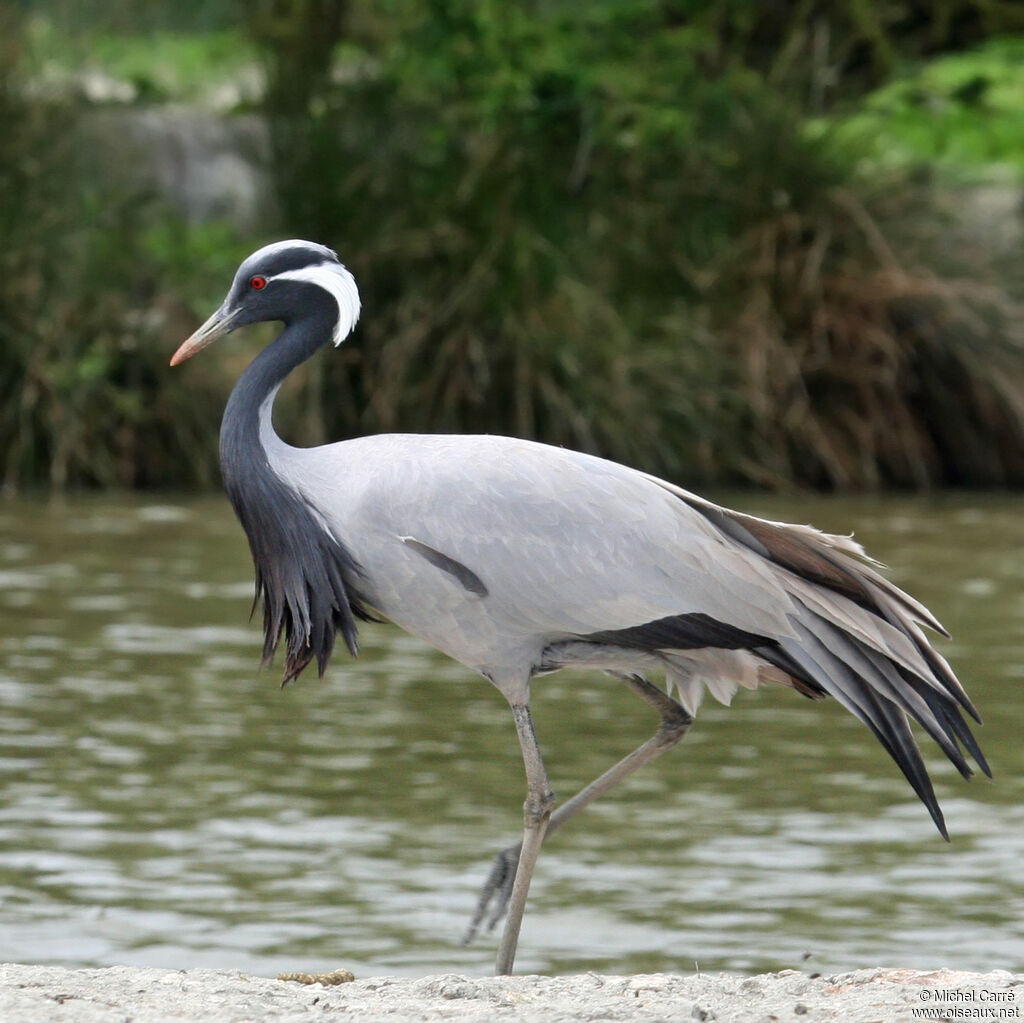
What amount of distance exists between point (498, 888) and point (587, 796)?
0.31 m

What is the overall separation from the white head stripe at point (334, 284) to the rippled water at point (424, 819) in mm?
1517

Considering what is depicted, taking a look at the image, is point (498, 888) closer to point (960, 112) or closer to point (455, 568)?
point (455, 568)

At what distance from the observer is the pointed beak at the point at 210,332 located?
545 centimetres

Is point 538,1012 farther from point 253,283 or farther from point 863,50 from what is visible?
point 863,50

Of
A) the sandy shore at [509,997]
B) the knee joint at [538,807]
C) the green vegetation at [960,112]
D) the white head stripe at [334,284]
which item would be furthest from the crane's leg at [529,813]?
the green vegetation at [960,112]

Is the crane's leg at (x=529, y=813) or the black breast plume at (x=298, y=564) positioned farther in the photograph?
the black breast plume at (x=298, y=564)

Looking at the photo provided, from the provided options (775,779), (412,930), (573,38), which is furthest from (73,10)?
(412,930)

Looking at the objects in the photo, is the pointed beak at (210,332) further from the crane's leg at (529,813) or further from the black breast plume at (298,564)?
the crane's leg at (529,813)

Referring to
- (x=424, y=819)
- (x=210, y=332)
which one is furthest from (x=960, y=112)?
(x=210, y=332)

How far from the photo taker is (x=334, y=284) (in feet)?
18.0

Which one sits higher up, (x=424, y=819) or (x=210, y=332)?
(x=210, y=332)

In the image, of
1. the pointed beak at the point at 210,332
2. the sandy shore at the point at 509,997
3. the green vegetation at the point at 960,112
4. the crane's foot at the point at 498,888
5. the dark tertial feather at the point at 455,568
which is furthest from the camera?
the green vegetation at the point at 960,112

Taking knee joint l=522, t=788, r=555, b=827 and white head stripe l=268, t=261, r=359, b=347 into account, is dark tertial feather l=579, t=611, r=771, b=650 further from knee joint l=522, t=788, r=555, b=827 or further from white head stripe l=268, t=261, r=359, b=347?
white head stripe l=268, t=261, r=359, b=347

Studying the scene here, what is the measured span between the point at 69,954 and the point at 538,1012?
5.43ft
